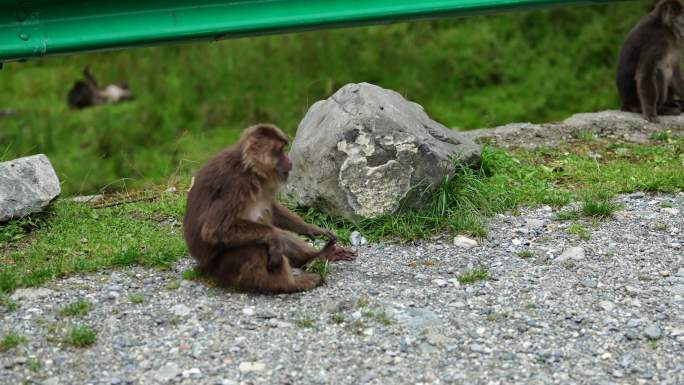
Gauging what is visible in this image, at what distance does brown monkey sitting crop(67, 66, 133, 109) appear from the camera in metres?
12.3

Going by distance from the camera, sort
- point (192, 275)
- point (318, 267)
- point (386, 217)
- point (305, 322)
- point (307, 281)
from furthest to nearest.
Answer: point (386, 217)
point (318, 267)
point (192, 275)
point (307, 281)
point (305, 322)

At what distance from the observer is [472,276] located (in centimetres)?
557

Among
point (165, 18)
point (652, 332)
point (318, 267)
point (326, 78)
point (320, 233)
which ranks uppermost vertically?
point (165, 18)

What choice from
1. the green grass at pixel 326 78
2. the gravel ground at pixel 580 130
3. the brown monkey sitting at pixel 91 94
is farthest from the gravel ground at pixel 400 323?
the brown monkey sitting at pixel 91 94

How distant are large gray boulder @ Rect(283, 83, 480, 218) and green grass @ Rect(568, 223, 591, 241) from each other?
911mm

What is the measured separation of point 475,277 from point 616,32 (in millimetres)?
7734

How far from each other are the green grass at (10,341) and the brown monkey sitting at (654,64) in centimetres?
660

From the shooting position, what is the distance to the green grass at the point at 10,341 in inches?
187

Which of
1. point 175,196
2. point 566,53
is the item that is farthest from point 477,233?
point 566,53

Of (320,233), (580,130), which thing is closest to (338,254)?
(320,233)

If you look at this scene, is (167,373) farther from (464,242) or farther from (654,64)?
(654,64)

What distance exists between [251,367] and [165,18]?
2.60m

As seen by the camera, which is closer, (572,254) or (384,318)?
(384,318)

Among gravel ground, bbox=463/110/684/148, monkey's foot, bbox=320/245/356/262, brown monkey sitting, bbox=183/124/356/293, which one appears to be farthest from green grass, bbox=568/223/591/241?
gravel ground, bbox=463/110/684/148
